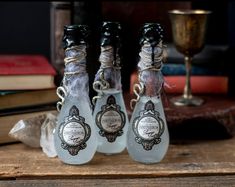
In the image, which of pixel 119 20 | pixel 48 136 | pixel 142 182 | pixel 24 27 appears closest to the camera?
pixel 142 182

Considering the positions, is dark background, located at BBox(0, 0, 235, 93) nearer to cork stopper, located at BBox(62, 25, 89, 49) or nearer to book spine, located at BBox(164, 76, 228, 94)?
book spine, located at BBox(164, 76, 228, 94)

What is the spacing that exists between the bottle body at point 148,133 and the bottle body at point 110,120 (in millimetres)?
32

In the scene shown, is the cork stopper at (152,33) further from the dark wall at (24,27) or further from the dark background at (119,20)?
the dark wall at (24,27)

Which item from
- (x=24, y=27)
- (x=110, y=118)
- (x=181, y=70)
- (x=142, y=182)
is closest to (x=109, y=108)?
(x=110, y=118)

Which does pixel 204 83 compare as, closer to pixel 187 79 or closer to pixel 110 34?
pixel 187 79

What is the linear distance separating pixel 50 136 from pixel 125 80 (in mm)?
257

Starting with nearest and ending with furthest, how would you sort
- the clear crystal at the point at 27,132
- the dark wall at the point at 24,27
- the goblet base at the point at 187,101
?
the clear crystal at the point at 27,132 → the goblet base at the point at 187,101 → the dark wall at the point at 24,27

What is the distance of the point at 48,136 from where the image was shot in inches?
33.8

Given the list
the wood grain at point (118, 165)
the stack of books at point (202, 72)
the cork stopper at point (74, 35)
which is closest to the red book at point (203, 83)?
the stack of books at point (202, 72)

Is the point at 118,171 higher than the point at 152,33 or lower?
lower


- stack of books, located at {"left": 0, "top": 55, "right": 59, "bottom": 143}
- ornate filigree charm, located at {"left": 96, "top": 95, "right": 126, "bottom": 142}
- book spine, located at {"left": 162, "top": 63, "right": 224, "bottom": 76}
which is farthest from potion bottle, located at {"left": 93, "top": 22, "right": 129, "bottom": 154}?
book spine, located at {"left": 162, "top": 63, "right": 224, "bottom": 76}

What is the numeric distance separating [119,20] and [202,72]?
7.2 inches

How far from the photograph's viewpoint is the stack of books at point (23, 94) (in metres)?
0.87

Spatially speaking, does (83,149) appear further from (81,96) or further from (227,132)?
(227,132)
